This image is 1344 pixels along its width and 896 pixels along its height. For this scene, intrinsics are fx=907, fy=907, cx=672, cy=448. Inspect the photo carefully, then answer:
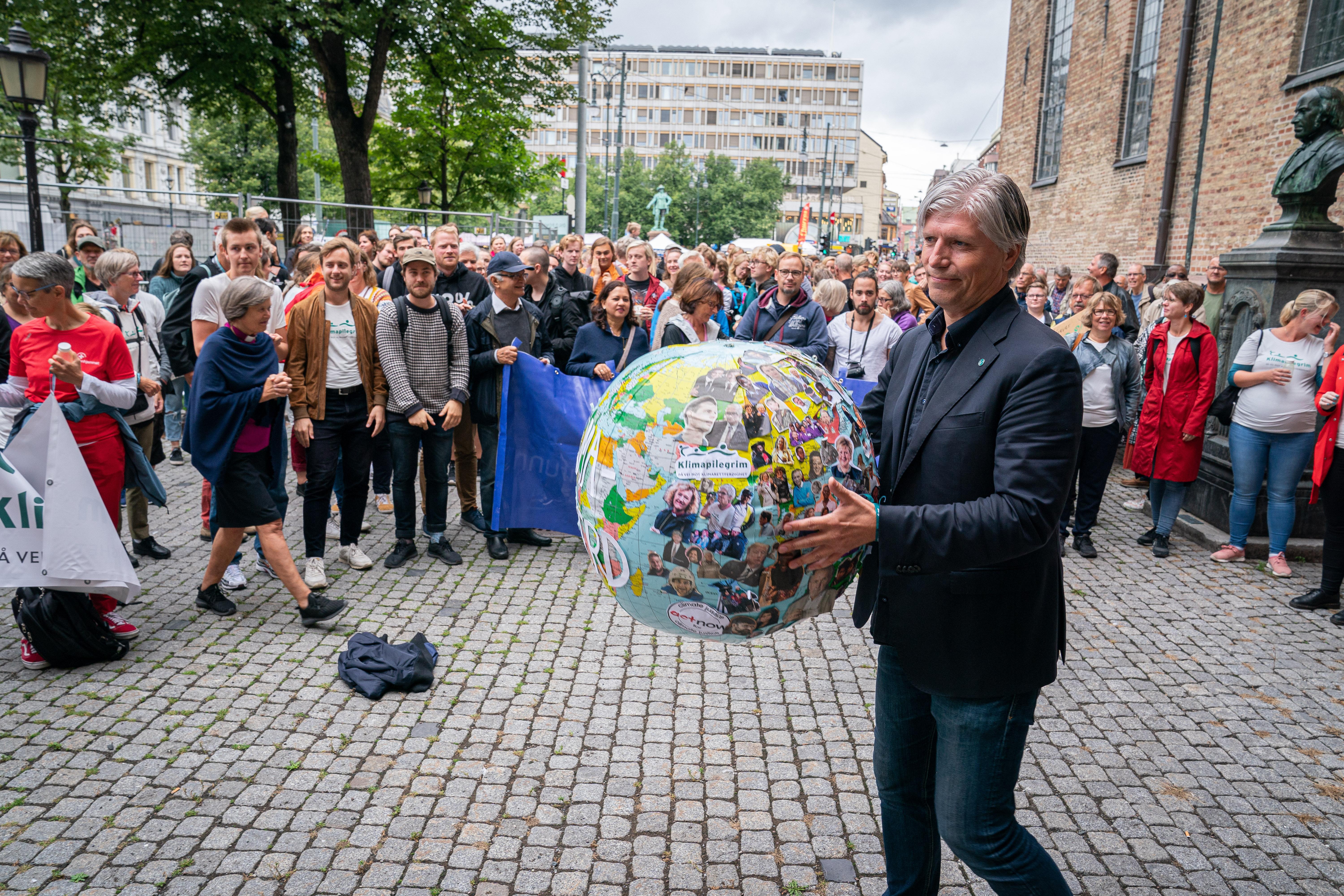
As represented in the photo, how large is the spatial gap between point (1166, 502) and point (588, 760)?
5.94 m

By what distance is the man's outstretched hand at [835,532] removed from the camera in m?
2.01

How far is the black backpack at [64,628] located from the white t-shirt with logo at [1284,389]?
7.91 m

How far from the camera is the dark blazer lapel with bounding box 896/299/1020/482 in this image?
2.22 m

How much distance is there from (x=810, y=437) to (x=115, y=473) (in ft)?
15.7

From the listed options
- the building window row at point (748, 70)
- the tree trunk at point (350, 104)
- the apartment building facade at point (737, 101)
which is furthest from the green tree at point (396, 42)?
the building window row at point (748, 70)

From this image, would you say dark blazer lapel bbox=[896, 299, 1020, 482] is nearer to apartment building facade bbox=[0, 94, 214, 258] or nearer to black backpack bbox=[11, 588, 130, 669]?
black backpack bbox=[11, 588, 130, 669]

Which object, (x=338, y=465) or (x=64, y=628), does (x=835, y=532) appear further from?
(x=338, y=465)

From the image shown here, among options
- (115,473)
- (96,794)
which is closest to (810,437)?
(96,794)

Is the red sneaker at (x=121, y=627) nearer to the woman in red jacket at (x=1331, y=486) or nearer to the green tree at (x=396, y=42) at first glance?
the woman in red jacket at (x=1331, y=486)

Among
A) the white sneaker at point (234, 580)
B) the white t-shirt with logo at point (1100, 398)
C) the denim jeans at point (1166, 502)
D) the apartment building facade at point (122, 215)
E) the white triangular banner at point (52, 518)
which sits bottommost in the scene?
the white sneaker at point (234, 580)

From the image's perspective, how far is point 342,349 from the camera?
21.0ft

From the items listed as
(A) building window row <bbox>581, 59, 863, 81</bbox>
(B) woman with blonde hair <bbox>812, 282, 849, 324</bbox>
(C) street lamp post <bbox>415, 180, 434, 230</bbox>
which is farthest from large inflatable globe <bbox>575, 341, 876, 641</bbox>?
(A) building window row <bbox>581, 59, 863, 81</bbox>

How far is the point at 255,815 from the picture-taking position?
11.9 ft

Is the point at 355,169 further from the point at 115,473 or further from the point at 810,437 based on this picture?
the point at 810,437
